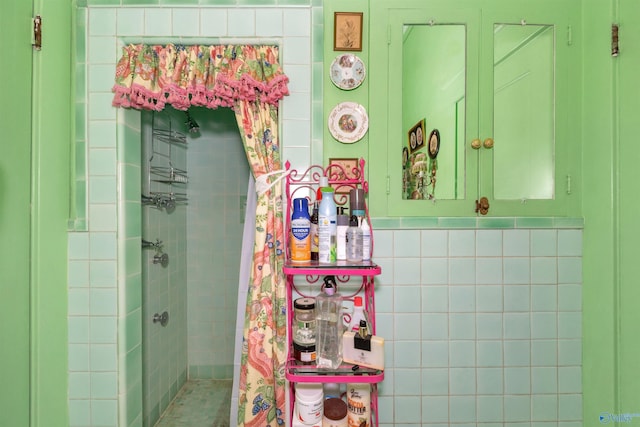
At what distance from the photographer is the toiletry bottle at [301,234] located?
120 centimetres

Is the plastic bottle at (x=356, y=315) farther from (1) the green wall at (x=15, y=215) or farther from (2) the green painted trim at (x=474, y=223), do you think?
(1) the green wall at (x=15, y=215)

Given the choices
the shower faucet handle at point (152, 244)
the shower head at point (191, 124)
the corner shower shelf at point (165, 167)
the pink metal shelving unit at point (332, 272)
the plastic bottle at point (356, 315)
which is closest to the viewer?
the pink metal shelving unit at point (332, 272)

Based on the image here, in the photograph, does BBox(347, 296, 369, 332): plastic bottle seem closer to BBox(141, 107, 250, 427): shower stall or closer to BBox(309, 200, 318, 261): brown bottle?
BBox(309, 200, 318, 261): brown bottle

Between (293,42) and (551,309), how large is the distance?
1750 millimetres

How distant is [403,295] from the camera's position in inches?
56.6

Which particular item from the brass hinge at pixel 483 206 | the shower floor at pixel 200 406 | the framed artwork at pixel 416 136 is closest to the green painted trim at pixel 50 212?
the shower floor at pixel 200 406

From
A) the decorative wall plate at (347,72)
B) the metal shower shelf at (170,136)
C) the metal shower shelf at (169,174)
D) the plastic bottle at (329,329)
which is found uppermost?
the decorative wall plate at (347,72)

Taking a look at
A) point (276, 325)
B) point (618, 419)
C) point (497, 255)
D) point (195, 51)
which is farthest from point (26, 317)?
point (618, 419)

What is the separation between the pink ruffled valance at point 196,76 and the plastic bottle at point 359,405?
49.7 inches

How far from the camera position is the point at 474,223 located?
4.74 ft

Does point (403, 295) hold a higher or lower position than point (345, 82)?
lower

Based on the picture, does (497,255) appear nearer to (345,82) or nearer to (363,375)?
(363,375)

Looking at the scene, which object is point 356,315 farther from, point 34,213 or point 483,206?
point 34,213

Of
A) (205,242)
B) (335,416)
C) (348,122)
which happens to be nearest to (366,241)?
(348,122)
